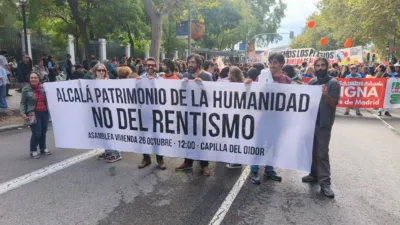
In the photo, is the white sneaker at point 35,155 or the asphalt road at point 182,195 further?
the white sneaker at point 35,155

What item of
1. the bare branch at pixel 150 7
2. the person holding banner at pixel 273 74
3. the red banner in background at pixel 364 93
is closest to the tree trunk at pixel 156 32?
the bare branch at pixel 150 7

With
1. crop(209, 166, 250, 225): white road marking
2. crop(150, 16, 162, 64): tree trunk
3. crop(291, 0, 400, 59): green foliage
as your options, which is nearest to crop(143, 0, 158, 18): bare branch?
crop(150, 16, 162, 64): tree trunk

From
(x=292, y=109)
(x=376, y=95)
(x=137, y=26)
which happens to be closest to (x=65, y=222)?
(x=292, y=109)

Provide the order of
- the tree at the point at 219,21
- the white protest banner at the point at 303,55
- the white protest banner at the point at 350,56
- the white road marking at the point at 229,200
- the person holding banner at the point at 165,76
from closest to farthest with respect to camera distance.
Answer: the white road marking at the point at 229,200 < the person holding banner at the point at 165,76 < the white protest banner at the point at 350,56 < the white protest banner at the point at 303,55 < the tree at the point at 219,21

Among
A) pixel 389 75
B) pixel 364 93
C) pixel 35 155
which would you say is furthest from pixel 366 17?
pixel 35 155

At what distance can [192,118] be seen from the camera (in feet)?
15.4

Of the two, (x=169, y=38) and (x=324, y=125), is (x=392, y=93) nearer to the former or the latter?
(x=324, y=125)

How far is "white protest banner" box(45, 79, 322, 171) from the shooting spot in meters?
4.27

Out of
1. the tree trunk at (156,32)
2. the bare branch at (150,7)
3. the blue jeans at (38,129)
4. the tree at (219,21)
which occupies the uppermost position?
the tree at (219,21)

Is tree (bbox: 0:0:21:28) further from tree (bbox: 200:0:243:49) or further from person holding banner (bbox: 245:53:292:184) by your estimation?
tree (bbox: 200:0:243:49)

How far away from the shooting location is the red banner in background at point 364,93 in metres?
11.3

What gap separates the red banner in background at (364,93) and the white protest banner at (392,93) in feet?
0.47

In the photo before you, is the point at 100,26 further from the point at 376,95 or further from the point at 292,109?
the point at 292,109

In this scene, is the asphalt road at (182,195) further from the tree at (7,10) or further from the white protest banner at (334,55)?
the white protest banner at (334,55)
